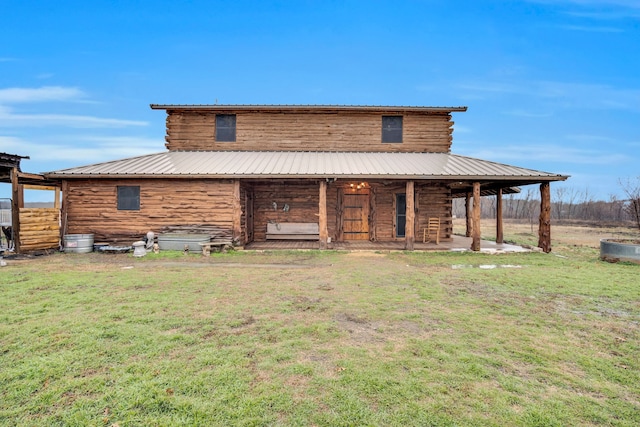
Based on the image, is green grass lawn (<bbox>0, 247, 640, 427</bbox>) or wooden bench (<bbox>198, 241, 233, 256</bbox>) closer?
green grass lawn (<bbox>0, 247, 640, 427</bbox>)

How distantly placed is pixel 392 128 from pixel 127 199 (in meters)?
12.9

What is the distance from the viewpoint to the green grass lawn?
268 cm

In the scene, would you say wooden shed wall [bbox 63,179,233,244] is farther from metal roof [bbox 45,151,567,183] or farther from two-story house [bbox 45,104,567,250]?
metal roof [bbox 45,151,567,183]

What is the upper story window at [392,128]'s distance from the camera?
52.2ft

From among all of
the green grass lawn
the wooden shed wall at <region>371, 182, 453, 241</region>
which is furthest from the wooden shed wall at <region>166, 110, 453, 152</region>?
the green grass lawn

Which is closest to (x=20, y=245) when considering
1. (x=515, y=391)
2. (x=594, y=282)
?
(x=515, y=391)

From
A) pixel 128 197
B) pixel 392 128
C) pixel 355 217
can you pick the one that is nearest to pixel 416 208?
pixel 355 217

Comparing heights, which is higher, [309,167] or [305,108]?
[305,108]

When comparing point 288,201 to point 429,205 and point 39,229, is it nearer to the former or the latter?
point 429,205

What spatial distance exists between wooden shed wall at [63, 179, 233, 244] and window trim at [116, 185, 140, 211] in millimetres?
189

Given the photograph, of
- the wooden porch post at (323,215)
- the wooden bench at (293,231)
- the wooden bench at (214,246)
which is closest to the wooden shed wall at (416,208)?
the wooden bench at (293,231)

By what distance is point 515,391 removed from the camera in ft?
9.91

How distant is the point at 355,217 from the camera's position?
1514cm

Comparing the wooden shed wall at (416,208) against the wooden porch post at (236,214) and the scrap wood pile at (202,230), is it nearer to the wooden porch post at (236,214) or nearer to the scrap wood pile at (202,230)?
the wooden porch post at (236,214)
